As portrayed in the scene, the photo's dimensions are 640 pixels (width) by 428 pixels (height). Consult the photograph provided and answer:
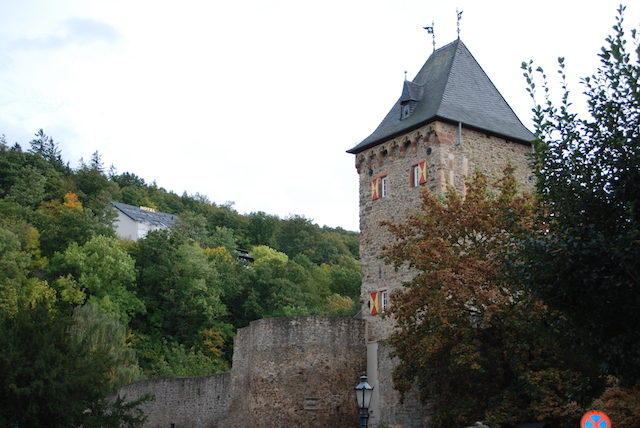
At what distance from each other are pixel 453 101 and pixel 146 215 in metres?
49.5

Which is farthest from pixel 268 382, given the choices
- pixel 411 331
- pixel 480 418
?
pixel 480 418

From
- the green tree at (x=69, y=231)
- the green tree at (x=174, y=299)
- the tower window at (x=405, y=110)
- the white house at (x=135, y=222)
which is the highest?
the white house at (x=135, y=222)

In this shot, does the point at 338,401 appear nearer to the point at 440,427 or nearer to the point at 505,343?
the point at 440,427

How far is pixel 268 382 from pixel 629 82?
14.0 meters

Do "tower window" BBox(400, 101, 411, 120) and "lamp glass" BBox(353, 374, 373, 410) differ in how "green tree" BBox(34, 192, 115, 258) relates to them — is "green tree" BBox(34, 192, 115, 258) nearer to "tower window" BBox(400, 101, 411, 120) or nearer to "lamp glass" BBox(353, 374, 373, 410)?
"tower window" BBox(400, 101, 411, 120)

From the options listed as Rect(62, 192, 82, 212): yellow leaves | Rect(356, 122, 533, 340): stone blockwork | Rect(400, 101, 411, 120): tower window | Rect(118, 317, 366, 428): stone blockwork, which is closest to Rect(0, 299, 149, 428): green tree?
Rect(118, 317, 366, 428): stone blockwork

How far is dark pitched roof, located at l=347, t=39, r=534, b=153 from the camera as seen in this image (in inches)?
928

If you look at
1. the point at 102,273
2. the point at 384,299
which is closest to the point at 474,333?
the point at 384,299

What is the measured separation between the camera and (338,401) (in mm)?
21609

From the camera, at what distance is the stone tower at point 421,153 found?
22.8 m

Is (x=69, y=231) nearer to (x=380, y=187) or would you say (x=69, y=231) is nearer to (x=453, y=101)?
(x=380, y=187)

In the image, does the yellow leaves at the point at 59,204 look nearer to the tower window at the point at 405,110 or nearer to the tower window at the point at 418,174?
the tower window at the point at 405,110

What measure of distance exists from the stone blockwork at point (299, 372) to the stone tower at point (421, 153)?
69 cm

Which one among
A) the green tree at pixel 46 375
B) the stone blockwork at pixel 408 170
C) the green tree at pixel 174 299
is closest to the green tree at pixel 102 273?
the green tree at pixel 174 299
